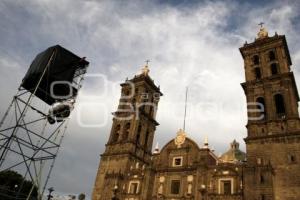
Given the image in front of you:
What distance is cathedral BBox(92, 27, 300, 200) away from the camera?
2827 centimetres

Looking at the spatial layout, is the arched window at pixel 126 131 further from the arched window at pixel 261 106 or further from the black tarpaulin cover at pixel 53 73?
the arched window at pixel 261 106

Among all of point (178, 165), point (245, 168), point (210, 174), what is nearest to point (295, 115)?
point (245, 168)

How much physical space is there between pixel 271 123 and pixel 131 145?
1810 centimetres

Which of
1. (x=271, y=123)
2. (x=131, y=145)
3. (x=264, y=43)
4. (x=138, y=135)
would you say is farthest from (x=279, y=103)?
(x=138, y=135)

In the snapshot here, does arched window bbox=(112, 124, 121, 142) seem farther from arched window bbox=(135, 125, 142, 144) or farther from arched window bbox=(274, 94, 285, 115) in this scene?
arched window bbox=(274, 94, 285, 115)

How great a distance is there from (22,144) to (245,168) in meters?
20.6

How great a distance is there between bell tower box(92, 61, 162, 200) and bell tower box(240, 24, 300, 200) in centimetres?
1254

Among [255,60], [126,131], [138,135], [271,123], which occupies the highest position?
[255,60]

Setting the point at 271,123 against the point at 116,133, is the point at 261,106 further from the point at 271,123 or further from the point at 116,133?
the point at 116,133

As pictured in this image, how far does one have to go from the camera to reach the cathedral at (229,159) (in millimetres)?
28266

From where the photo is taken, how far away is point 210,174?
104 feet

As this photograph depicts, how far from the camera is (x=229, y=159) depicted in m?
37.2

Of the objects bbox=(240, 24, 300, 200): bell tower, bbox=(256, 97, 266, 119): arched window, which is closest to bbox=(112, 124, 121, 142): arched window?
bbox=(240, 24, 300, 200): bell tower

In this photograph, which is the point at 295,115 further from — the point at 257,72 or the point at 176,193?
the point at 176,193
